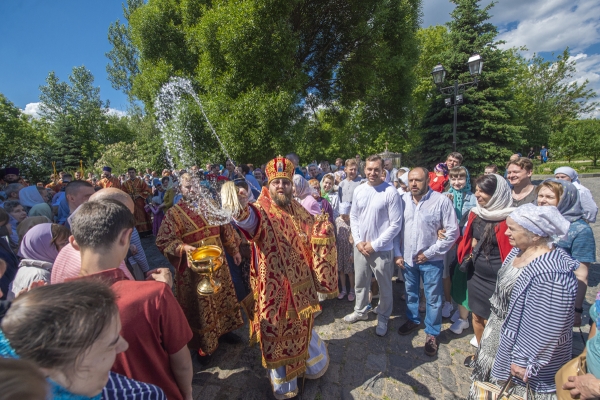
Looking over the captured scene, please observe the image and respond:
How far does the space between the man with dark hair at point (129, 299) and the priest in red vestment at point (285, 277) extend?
957 mm

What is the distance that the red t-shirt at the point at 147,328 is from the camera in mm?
1393

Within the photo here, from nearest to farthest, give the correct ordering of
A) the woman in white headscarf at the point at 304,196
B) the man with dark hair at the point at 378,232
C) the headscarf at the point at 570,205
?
1. the headscarf at the point at 570,205
2. the man with dark hair at the point at 378,232
3. the woman in white headscarf at the point at 304,196

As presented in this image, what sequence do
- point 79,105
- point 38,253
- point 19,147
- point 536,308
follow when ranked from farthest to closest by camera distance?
point 79,105, point 19,147, point 38,253, point 536,308

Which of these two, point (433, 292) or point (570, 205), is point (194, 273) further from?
point (570, 205)

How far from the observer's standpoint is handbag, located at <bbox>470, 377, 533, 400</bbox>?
211cm

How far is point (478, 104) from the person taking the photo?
17094mm

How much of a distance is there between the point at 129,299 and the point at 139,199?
964cm

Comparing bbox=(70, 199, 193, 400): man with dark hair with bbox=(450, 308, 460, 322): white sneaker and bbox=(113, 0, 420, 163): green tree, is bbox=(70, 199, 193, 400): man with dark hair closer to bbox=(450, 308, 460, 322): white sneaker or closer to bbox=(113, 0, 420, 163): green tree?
bbox=(450, 308, 460, 322): white sneaker

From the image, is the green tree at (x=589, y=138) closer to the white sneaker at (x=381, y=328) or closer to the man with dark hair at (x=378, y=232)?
the man with dark hair at (x=378, y=232)

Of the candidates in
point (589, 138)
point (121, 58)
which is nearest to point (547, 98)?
point (589, 138)

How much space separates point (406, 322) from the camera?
3.97 m

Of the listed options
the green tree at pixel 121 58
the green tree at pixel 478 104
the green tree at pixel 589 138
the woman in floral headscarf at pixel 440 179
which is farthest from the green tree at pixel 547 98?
the green tree at pixel 121 58

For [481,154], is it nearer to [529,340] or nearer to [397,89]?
[397,89]

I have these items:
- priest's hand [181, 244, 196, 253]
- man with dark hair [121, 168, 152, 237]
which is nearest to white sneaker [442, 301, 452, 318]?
priest's hand [181, 244, 196, 253]
